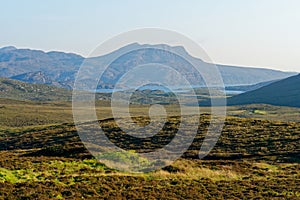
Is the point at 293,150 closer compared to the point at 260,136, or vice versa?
the point at 293,150

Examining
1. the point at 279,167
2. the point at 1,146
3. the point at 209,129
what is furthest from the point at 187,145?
the point at 1,146

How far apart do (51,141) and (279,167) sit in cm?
4552

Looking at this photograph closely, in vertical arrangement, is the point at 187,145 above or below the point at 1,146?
above

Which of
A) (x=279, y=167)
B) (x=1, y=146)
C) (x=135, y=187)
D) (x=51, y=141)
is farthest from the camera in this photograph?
(x=1, y=146)

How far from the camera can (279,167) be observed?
37.4m

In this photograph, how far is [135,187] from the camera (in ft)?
82.4

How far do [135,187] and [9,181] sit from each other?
796cm

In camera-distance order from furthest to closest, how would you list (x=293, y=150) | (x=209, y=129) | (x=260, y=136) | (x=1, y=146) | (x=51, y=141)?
(x=1, y=146) < (x=51, y=141) < (x=209, y=129) < (x=260, y=136) < (x=293, y=150)

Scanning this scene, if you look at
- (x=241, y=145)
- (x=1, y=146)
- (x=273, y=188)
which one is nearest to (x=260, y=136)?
(x=241, y=145)

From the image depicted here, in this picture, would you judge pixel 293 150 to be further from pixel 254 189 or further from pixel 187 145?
pixel 254 189

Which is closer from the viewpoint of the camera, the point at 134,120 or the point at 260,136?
the point at 260,136

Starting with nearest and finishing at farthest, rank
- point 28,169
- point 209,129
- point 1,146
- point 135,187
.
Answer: point 135,187, point 28,169, point 209,129, point 1,146

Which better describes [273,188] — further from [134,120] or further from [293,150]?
[134,120]

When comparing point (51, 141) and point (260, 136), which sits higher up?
point (260, 136)
